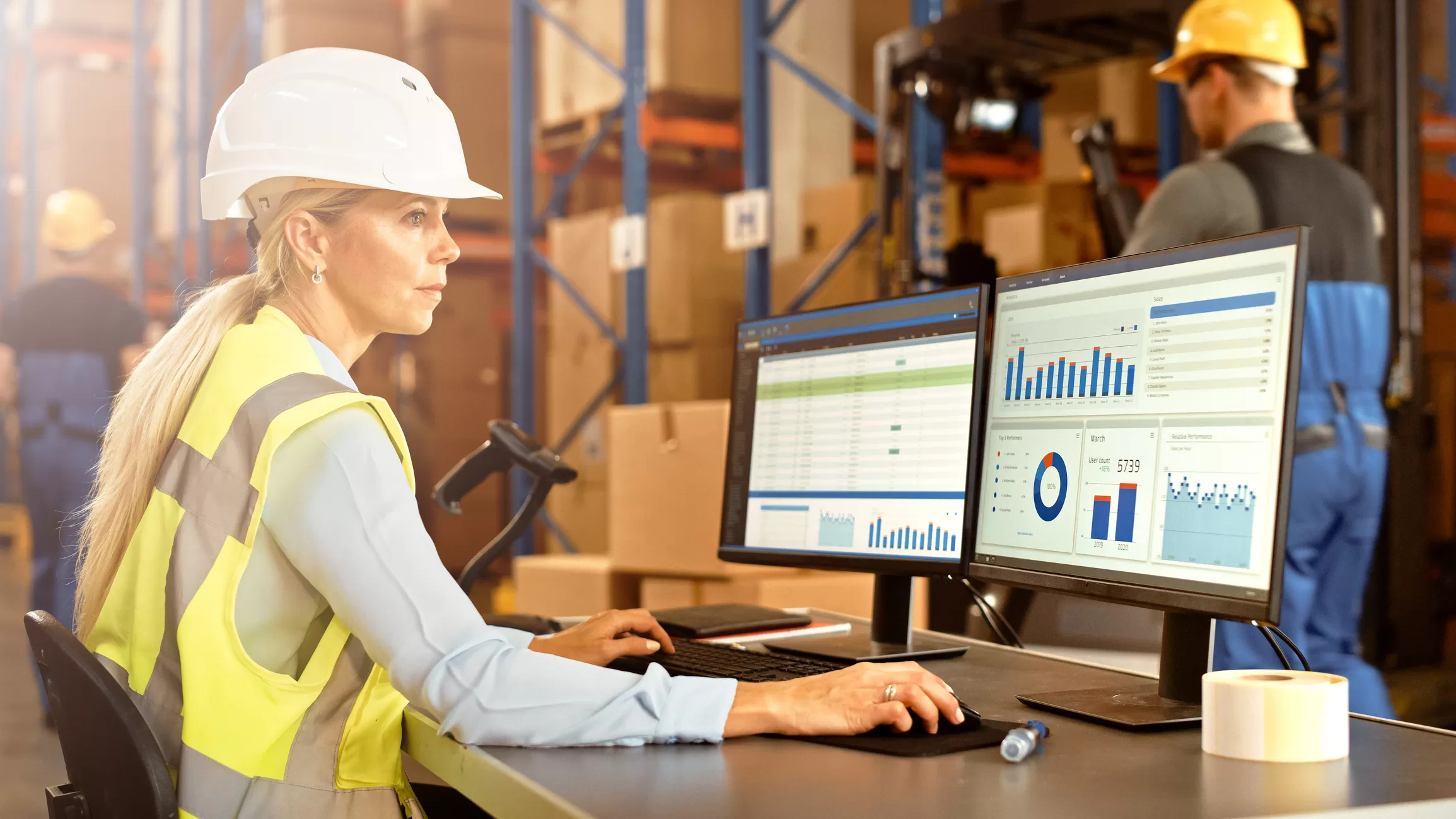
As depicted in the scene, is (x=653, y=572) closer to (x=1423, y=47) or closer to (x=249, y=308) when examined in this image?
(x=249, y=308)

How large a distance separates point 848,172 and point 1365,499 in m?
2.87

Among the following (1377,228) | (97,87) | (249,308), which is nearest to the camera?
(249,308)

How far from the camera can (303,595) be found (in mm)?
1298

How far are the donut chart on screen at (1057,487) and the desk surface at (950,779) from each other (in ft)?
0.74

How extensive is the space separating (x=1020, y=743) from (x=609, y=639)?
24.7 inches

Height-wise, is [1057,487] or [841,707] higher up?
[1057,487]

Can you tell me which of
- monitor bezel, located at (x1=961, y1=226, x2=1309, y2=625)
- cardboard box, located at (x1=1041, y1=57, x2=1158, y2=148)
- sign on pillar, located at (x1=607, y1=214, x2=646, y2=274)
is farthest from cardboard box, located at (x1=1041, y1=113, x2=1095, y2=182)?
monitor bezel, located at (x1=961, y1=226, x2=1309, y2=625)

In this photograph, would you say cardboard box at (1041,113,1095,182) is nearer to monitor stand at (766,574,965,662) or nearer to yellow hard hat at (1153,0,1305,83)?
yellow hard hat at (1153,0,1305,83)

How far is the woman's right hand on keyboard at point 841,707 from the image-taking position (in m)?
1.25

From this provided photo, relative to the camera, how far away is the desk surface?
101 cm

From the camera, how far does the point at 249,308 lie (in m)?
1.45

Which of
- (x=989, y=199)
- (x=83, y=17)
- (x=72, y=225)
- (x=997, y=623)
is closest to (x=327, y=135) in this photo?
(x=997, y=623)

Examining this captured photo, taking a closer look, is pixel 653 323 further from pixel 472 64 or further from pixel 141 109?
pixel 141 109

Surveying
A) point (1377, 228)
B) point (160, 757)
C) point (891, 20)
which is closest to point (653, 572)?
point (1377, 228)
